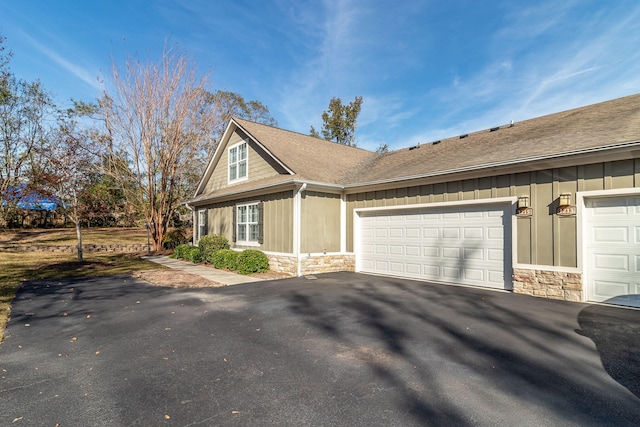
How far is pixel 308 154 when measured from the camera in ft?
41.8

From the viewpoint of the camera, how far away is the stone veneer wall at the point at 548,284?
21.0 ft

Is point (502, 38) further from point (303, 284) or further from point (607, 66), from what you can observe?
point (303, 284)

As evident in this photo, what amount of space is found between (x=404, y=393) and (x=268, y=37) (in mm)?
15597

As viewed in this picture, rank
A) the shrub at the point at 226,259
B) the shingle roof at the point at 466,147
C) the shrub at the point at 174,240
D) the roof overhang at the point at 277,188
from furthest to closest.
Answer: the shrub at the point at 174,240 → the shrub at the point at 226,259 → the roof overhang at the point at 277,188 → the shingle roof at the point at 466,147

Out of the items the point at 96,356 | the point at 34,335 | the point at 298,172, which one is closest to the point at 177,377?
the point at 96,356

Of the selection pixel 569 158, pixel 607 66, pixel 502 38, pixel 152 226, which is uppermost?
pixel 502 38

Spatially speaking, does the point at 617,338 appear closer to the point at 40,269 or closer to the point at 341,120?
the point at 40,269

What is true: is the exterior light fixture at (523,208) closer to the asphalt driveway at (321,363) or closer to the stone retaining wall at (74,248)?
the asphalt driveway at (321,363)

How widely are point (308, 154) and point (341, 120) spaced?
19414 mm

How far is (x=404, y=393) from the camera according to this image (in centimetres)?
298

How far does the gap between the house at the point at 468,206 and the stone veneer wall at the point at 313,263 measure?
0.04 metres

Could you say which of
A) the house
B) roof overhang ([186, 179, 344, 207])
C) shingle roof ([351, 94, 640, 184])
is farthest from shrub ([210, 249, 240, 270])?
shingle roof ([351, 94, 640, 184])

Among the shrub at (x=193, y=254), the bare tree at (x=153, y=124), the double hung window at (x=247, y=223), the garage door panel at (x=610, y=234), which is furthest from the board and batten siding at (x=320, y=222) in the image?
the bare tree at (x=153, y=124)

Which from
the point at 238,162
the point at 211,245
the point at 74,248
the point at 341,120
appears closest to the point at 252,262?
the point at 211,245
